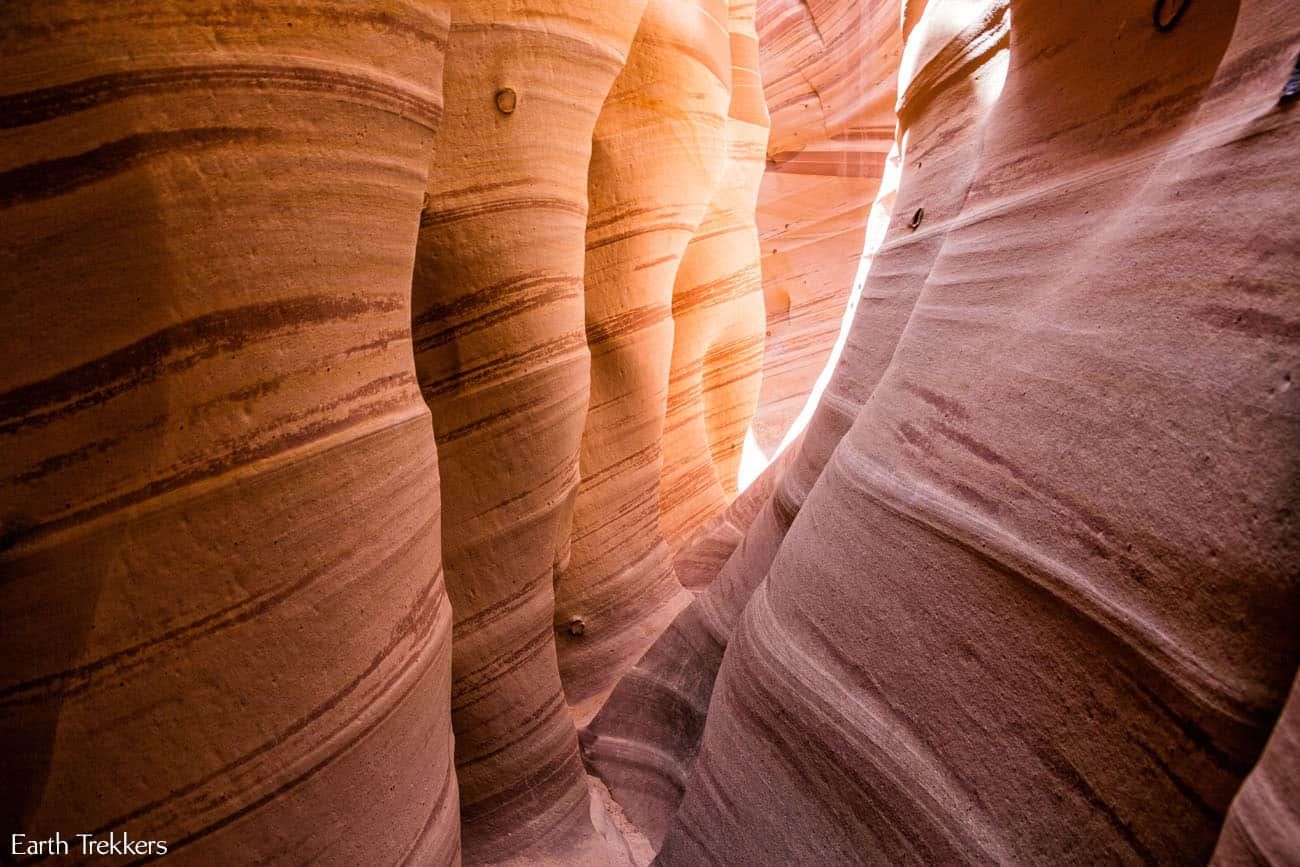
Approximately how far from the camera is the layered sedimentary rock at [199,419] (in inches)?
32.6

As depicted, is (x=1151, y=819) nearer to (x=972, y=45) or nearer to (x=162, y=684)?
(x=162, y=684)

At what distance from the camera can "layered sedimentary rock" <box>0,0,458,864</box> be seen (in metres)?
0.83

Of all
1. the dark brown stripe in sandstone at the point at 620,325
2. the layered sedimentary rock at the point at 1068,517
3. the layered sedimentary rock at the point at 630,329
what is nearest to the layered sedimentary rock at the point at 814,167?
the layered sedimentary rock at the point at 630,329

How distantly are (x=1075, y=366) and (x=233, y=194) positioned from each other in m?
1.11

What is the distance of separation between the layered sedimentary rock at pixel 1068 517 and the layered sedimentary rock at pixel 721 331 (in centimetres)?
230

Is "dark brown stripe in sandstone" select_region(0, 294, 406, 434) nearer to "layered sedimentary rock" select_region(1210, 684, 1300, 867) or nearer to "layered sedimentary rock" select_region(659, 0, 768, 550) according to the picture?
"layered sedimentary rock" select_region(1210, 684, 1300, 867)

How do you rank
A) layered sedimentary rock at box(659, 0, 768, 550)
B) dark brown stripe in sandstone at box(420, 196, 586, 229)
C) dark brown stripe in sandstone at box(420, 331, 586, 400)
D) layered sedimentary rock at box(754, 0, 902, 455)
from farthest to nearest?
layered sedimentary rock at box(754, 0, 902, 455) → layered sedimentary rock at box(659, 0, 768, 550) → dark brown stripe in sandstone at box(420, 331, 586, 400) → dark brown stripe in sandstone at box(420, 196, 586, 229)

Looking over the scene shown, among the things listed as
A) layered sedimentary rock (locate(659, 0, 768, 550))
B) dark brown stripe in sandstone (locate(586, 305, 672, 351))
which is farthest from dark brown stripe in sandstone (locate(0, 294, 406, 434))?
layered sedimentary rock (locate(659, 0, 768, 550))

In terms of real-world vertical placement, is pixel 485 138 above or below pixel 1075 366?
above

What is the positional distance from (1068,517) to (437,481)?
99 centimetres

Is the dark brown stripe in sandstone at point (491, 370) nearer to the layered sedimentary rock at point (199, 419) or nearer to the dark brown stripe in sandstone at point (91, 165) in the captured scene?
the layered sedimentary rock at point (199, 419)

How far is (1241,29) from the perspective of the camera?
0.82 meters

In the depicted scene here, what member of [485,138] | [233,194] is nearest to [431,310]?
[485,138]

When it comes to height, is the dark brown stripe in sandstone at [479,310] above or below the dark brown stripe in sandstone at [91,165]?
below
